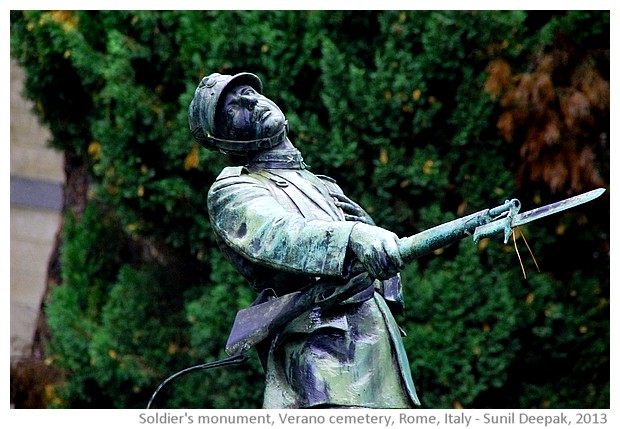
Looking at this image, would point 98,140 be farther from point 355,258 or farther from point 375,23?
point 355,258

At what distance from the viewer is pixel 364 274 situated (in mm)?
5109

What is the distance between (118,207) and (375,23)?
83.1 inches

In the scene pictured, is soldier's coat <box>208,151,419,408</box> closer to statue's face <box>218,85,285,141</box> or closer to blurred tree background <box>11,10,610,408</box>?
statue's face <box>218,85,285,141</box>

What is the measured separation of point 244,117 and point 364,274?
0.80 m

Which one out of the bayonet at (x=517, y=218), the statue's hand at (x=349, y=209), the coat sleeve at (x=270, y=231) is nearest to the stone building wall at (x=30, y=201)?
the statue's hand at (x=349, y=209)

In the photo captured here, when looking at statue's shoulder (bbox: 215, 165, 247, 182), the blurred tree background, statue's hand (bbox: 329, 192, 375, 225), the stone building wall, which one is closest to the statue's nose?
statue's shoulder (bbox: 215, 165, 247, 182)

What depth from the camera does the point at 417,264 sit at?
909 cm

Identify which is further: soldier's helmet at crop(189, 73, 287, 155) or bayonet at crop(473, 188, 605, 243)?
soldier's helmet at crop(189, 73, 287, 155)

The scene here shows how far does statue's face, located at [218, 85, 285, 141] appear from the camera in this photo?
5.43m

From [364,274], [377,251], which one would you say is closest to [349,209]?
[364,274]

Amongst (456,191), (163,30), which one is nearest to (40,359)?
(163,30)

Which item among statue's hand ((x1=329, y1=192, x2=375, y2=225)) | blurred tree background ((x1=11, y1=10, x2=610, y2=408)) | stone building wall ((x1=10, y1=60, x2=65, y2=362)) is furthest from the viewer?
stone building wall ((x1=10, y1=60, x2=65, y2=362))

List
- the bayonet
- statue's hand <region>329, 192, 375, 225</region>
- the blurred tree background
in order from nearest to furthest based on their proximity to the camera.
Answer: the bayonet, statue's hand <region>329, 192, 375, 225</region>, the blurred tree background

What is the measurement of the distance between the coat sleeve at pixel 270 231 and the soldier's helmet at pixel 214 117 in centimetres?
14
